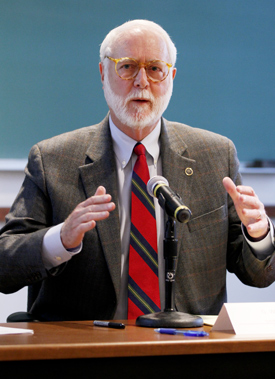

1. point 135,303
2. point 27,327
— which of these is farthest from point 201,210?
point 27,327

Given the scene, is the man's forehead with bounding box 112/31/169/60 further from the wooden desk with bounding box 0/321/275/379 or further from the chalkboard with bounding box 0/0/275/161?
the wooden desk with bounding box 0/321/275/379

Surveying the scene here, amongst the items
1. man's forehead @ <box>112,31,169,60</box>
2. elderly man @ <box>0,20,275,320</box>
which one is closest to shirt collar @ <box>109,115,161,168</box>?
elderly man @ <box>0,20,275,320</box>

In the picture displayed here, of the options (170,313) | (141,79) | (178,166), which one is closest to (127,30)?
(141,79)

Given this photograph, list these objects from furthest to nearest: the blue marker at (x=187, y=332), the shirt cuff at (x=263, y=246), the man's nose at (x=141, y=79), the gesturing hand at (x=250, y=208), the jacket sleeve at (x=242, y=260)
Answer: the man's nose at (x=141, y=79) < the jacket sleeve at (x=242, y=260) < the shirt cuff at (x=263, y=246) < the gesturing hand at (x=250, y=208) < the blue marker at (x=187, y=332)

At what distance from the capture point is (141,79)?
193 centimetres

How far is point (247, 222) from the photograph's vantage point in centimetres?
157

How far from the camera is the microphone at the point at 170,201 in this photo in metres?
1.26

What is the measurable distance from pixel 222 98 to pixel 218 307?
4.48 ft

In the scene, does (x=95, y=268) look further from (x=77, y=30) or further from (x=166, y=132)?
(x=77, y=30)

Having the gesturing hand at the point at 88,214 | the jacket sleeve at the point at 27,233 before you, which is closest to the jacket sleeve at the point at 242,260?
the gesturing hand at the point at 88,214

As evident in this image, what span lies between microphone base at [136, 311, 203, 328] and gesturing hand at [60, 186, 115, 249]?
29 cm

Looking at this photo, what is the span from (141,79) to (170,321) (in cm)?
95

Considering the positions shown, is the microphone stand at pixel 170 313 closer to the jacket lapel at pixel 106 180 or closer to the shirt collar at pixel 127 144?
the jacket lapel at pixel 106 180

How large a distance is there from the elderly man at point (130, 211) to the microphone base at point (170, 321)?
0.37 metres
